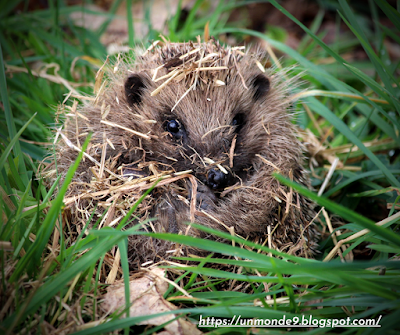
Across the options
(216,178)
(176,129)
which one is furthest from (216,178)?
(176,129)

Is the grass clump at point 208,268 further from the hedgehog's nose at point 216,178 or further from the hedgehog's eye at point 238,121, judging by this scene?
the hedgehog's eye at point 238,121

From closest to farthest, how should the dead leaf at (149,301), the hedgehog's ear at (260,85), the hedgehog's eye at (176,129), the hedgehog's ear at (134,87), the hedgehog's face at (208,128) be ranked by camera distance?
the dead leaf at (149,301)
the hedgehog's face at (208,128)
the hedgehog's eye at (176,129)
the hedgehog's ear at (134,87)
the hedgehog's ear at (260,85)

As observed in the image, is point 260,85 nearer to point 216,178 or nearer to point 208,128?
point 208,128

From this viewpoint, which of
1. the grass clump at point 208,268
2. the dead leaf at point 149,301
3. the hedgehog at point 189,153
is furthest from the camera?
the hedgehog at point 189,153

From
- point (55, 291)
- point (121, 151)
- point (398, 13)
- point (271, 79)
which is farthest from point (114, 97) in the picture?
point (398, 13)

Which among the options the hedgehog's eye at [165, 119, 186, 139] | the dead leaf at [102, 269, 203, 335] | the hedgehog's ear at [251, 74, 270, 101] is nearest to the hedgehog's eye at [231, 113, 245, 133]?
the hedgehog's ear at [251, 74, 270, 101]

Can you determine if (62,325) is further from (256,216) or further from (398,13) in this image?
(398,13)

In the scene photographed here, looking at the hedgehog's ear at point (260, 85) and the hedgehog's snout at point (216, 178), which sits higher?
the hedgehog's ear at point (260, 85)

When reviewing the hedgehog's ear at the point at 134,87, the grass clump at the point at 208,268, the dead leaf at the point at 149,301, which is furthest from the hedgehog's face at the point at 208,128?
the dead leaf at the point at 149,301
